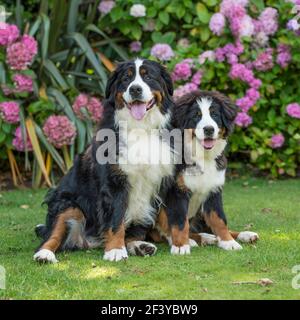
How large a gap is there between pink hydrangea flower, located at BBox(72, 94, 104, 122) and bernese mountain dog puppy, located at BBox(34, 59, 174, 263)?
314 cm

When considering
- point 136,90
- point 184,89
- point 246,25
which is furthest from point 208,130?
point 246,25

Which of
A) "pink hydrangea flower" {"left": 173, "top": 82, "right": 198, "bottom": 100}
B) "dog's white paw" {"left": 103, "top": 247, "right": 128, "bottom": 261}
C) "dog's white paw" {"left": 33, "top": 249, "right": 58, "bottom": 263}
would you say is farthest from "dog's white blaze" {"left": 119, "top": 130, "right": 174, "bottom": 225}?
"pink hydrangea flower" {"left": 173, "top": 82, "right": 198, "bottom": 100}

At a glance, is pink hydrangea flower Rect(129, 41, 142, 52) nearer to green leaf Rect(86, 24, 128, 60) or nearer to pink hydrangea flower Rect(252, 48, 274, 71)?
green leaf Rect(86, 24, 128, 60)

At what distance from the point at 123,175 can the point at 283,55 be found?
13.6 feet

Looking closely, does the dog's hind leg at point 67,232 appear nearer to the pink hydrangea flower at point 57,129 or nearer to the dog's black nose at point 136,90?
the dog's black nose at point 136,90

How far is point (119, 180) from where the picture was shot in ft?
17.2

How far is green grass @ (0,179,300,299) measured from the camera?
4.17 m

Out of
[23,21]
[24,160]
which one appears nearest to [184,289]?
[24,160]

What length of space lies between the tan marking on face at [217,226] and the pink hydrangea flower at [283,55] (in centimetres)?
371

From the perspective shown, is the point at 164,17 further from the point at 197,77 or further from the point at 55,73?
the point at 55,73

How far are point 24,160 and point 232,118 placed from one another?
4.32 metres

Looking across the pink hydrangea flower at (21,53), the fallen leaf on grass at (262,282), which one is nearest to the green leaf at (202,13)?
the pink hydrangea flower at (21,53)

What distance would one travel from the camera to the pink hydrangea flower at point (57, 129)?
8.40 metres

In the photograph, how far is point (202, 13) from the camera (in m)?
8.73
